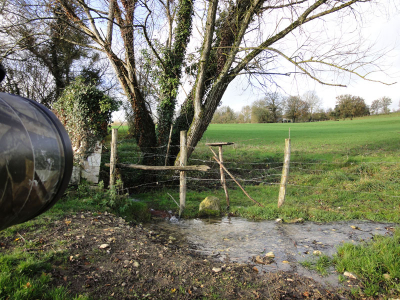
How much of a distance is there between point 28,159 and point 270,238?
5.16m

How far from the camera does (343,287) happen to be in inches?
139

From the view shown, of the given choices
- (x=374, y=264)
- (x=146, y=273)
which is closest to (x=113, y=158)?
(x=146, y=273)

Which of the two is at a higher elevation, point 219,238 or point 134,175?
point 134,175

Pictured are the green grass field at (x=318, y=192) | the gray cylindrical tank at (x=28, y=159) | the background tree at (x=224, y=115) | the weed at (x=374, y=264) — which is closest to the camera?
the gray cylindrical tank at (x=28, y=159)

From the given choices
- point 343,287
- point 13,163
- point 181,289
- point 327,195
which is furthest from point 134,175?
point 13,163

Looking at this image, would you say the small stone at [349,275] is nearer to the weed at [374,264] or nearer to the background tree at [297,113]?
the weed at [374,264]

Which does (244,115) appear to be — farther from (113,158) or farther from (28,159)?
(28,159)

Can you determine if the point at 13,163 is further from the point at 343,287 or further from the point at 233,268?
the point at 343,287

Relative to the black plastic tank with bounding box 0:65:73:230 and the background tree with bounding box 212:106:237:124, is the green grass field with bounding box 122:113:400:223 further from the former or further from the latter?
the background tree with bounding box 212:106:237:124

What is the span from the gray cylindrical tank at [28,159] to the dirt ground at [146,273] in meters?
2.09

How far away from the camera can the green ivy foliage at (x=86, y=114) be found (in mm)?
9273

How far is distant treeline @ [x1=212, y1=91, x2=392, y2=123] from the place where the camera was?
5503 cm

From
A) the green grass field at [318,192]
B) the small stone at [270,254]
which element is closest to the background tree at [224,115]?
the green grass field at [318,192]

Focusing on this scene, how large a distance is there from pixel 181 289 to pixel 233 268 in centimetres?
100
